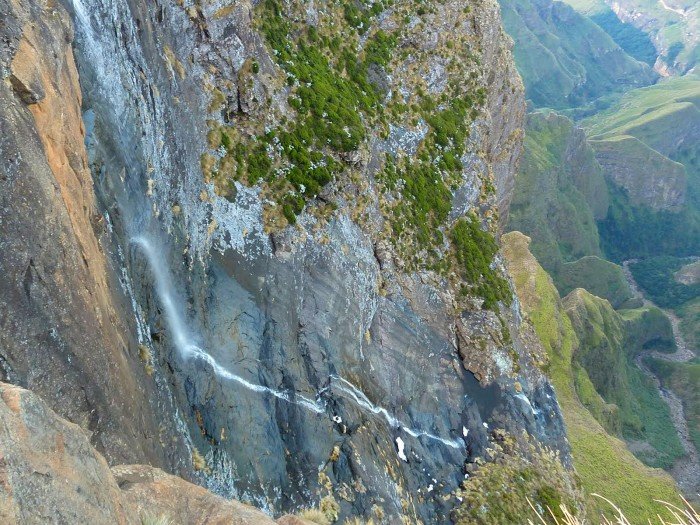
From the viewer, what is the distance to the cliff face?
1589 centimetres

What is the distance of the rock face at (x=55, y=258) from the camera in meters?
12.8

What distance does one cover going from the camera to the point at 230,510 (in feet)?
38.4

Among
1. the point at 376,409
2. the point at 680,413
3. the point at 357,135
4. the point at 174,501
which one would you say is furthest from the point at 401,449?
the point at 680,413

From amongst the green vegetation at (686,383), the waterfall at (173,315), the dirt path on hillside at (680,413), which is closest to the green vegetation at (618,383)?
the dirt path on hillside at (680,413)

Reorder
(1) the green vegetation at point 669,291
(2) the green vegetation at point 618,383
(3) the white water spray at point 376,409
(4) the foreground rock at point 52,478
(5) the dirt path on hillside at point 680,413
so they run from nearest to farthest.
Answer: (4) the foreground rock at point 52,478, (3) the white water spray at point 376,409, (5) the dirt path on hillside at point 680,413, (2) the green vegetation at point 618,383, (1) the green vegetation at point 669,291

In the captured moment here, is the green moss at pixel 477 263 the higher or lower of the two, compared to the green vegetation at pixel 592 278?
higher

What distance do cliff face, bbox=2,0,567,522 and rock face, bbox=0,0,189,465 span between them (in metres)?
0.08

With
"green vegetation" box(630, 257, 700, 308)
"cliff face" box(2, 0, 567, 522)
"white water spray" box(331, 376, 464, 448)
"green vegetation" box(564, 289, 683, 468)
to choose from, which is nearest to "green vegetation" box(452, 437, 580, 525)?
"cliff face" box(2, 0, 567, 522)

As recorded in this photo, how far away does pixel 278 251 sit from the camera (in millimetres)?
29469

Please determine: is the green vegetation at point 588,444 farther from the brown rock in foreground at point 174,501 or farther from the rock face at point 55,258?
the rock face at point 55,258

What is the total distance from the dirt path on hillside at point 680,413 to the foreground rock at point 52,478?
115091 millimetres

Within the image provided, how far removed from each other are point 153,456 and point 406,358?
81.4 ft

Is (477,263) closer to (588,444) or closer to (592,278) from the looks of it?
(588,444)

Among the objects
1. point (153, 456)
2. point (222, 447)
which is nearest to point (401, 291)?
point (222, 447)
